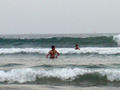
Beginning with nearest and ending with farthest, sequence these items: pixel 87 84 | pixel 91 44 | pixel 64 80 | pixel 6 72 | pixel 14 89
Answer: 1. pixel 14 89
2. pixel 87 84
3. pixel 64 80
4. pixel 6 72
5. pixel 91 44

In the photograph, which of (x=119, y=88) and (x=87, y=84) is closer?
(x=119, y=88)

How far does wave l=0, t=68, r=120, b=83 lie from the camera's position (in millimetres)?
9797

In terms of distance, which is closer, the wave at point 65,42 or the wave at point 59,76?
the wave at point 59,76

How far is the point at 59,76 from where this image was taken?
10.1 meters

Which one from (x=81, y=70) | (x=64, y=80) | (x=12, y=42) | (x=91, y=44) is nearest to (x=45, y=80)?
(x=64, y=80)

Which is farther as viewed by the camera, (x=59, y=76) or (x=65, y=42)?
(x=65, y=42)

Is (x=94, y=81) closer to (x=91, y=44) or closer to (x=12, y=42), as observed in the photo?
(x=91, y=44)

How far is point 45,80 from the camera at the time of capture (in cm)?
990

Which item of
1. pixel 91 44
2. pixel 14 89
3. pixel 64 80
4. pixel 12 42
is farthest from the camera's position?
pixel 12 42

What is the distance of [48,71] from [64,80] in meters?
1.03

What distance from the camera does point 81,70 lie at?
1061 centimetres

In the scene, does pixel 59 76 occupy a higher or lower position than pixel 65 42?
higher

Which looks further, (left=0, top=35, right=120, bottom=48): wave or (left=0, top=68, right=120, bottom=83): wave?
(left=0, top=35, right=120, bottom=48): wave

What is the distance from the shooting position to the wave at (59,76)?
9.80 meters
